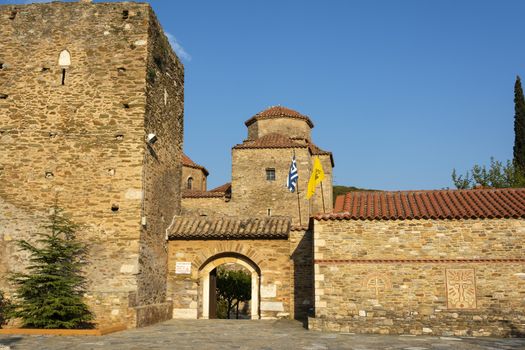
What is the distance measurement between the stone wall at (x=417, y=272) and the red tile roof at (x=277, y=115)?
18.3 meters

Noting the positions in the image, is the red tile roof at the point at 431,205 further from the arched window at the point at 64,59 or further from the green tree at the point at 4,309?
the arched window at the point at 64,59

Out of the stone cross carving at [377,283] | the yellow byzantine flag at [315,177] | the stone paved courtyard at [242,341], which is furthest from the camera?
the yellow byzantine flag at [315,177]

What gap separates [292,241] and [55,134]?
7.86m

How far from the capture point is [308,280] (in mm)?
15664

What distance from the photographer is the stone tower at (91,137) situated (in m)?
13.4

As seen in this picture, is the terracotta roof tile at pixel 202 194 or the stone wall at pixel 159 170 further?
the terracotta roof tile at pixel 202 194

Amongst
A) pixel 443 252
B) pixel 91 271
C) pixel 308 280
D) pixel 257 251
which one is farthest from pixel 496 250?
pixel 91 271

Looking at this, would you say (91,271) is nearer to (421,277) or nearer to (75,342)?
(75,342)

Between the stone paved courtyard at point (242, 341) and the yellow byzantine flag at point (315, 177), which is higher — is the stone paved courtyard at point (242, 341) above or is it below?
below

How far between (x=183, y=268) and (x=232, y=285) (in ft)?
26.4

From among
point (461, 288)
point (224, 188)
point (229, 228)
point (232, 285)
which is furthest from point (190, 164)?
point (461, 288)

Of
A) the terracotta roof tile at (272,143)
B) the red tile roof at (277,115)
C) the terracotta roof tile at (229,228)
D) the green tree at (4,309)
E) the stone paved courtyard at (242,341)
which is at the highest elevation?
the red tile roof at (277,115)

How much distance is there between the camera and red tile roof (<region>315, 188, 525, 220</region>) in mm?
13148

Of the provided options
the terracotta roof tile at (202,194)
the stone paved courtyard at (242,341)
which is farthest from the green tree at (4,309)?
the terracotta roof tile at (202,194)
